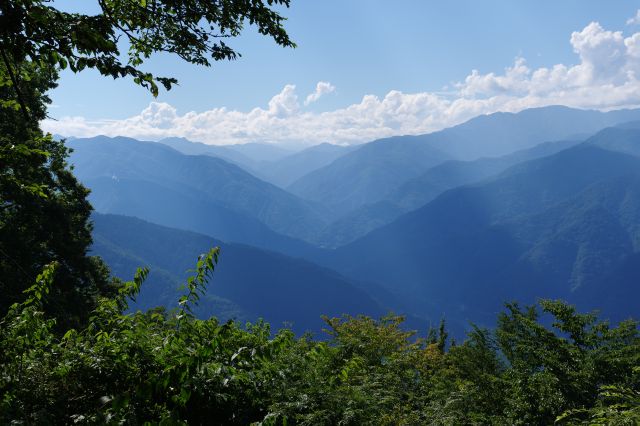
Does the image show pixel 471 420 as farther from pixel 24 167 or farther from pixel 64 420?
pixel 24 167

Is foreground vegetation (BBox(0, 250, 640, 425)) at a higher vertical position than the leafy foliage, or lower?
lower

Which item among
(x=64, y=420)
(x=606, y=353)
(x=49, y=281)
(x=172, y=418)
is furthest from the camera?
(x=606, y=353)

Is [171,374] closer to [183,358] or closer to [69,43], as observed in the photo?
[183,358]

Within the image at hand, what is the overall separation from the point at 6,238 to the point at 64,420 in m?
19.3

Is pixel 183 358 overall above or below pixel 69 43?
below

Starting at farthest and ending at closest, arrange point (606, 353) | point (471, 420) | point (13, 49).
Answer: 1. point (606, 353)
2. point (471, 420)
3. point (13, 49)

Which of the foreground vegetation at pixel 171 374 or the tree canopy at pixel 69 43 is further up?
the tree canopy at pixel 69 43

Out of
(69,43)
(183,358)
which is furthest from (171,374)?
(69,43)

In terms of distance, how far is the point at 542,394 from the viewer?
13.0m

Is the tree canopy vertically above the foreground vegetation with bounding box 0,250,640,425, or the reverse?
the tree canopy

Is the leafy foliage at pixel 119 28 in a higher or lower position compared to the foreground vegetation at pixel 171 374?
higher

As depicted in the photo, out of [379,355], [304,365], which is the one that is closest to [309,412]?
[304,365]

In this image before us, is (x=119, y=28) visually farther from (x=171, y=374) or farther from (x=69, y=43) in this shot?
(x=171, y=374)

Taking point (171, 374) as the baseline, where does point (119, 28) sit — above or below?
above
